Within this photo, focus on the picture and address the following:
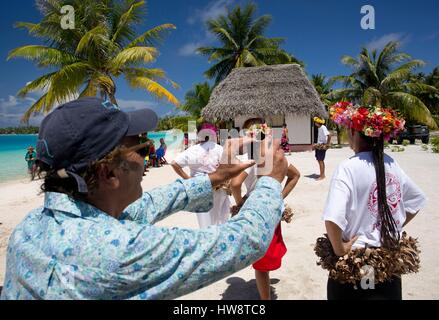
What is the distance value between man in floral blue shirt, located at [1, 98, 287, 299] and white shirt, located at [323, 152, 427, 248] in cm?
101

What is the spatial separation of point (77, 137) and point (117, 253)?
0.36 m

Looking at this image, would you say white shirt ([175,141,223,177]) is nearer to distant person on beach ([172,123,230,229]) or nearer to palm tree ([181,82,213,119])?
distant person on beach ([172,123,230,229])

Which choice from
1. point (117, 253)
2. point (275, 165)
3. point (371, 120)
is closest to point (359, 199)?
point (371, 120)

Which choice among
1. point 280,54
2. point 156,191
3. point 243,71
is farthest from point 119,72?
point 280,54

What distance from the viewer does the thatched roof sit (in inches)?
796

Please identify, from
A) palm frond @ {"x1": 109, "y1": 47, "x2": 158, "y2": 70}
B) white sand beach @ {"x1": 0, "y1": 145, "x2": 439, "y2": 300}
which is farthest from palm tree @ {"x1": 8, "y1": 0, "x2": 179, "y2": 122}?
white sand beach @ {"x1": 0, "y1": 145, "x2": 439, "y2": 300}

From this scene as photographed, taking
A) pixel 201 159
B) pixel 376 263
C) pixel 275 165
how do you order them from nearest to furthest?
pixel 275 165 → pixel 376 263 → pixel 201 159

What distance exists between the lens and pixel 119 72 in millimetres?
15156

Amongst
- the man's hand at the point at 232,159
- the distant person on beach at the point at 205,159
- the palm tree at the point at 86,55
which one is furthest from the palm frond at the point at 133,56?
the man's hand at the point at 232,159

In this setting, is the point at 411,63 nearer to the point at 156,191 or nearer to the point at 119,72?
the point at 119,72

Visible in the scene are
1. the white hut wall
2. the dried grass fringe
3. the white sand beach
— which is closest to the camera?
the dried grass fringe

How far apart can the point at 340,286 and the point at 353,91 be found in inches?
1116

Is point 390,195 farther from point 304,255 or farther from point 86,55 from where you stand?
point 86,55

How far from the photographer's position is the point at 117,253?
83cm
